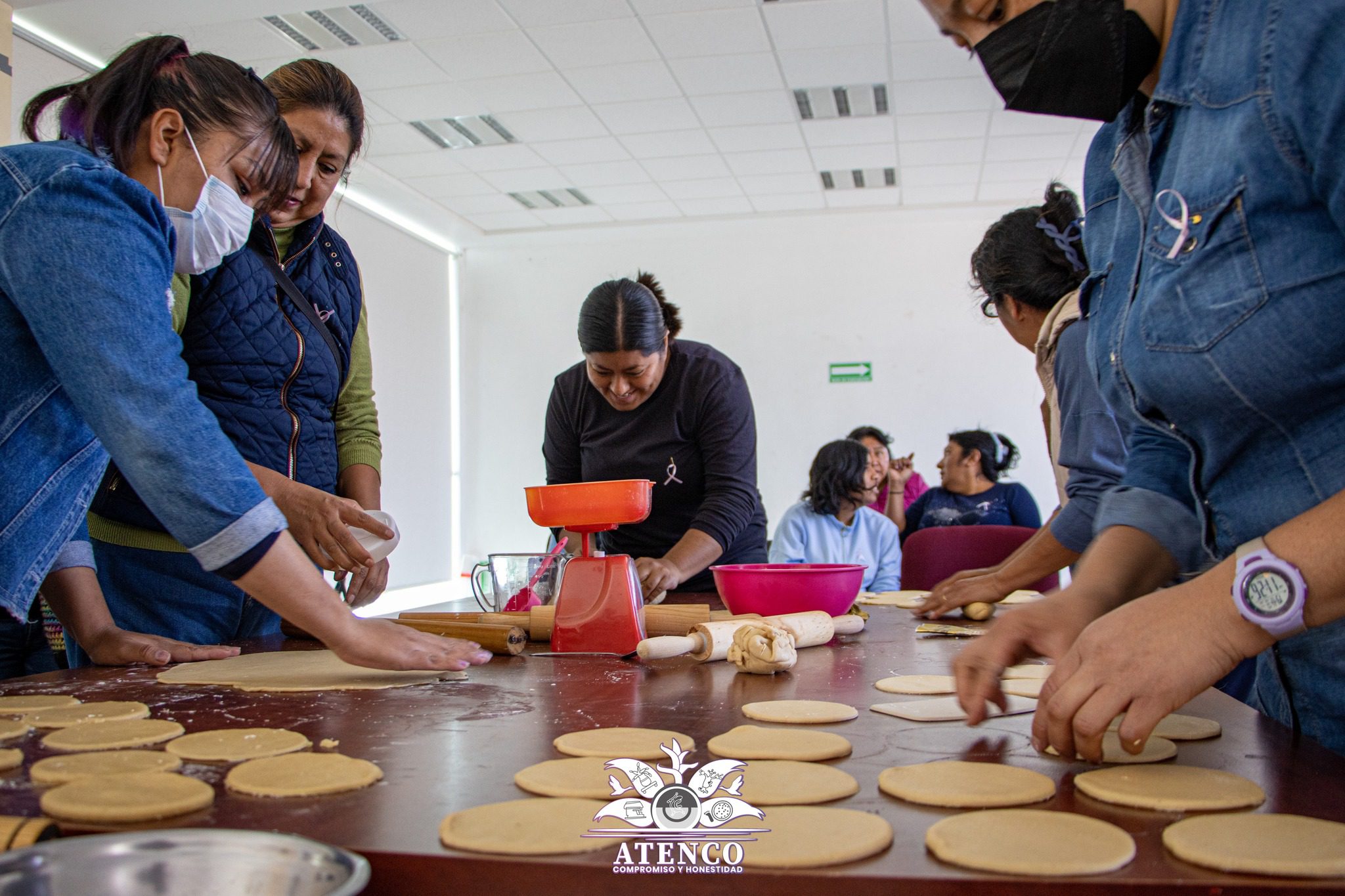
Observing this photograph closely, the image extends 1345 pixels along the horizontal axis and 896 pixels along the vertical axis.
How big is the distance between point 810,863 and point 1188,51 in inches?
30.2

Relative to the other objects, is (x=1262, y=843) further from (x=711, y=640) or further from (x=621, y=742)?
(x=711, y=640)

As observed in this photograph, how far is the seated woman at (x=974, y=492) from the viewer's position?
491 centimetres

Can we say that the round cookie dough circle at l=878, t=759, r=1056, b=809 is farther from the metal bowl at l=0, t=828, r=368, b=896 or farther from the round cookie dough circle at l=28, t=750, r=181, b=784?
the round cookie dough circle at l=28, t=750, r=181, b=784

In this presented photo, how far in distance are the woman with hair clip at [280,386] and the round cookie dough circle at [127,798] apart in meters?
0.72

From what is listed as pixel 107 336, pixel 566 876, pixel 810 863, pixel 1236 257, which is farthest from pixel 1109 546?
pixel 107 336

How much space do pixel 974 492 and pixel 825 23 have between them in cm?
254

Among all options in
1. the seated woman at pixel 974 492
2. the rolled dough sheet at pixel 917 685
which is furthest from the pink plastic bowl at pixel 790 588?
the seated woman at pixel 974 492

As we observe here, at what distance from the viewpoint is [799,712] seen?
3.17 feet

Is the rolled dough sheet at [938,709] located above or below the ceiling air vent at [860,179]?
below

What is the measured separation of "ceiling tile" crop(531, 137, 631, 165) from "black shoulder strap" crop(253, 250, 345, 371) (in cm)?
463

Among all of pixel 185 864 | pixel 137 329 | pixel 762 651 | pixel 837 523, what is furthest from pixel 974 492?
pixel 185 864

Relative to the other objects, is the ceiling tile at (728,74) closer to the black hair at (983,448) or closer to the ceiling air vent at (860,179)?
the ceiling air vent at (860,179)

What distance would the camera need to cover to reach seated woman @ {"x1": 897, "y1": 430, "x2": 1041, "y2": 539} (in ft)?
16.1

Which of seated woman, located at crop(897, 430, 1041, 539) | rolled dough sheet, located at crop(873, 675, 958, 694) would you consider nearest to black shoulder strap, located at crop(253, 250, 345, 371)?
rolled dough sheet, located at crop(873, 675, 958, 694)
